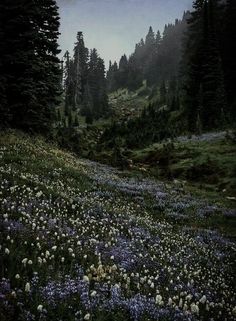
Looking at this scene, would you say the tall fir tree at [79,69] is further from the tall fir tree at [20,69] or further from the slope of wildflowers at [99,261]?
the slope of wildflowers at [99,261]

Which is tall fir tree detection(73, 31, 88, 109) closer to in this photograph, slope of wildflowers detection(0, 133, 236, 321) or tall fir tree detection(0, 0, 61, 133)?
tall fir tree detection(0, 0, 61, 133)

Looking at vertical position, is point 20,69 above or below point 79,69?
below

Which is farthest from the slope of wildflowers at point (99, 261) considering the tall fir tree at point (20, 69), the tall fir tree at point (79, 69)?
the tall fir tree at point (79, 69)

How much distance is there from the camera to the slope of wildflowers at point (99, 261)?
22.4 ft

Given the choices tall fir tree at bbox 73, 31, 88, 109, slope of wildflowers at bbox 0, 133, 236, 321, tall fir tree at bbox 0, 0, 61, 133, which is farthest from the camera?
tall fir tree at bbox 73, 31, 88, 109

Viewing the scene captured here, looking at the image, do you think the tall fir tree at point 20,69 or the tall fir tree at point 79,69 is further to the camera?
the tall fir tree at point 79,69

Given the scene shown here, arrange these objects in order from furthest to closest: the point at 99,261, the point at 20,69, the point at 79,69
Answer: the point at 79,69, the point at 20,69, the point at 99,261

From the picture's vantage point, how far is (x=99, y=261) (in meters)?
8.72

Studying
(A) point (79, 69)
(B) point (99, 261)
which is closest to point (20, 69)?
(B) point (99, 261)

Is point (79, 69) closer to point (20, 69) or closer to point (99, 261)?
point (20, 69)

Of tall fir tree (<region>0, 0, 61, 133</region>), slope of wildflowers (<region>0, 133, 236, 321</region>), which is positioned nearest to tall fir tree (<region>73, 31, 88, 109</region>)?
tall fir tree (<region>0, 0, 61, 133</region>)

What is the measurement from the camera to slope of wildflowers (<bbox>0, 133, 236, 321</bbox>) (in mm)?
6840

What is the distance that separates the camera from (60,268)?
8.10m

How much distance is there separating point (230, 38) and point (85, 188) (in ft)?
180
